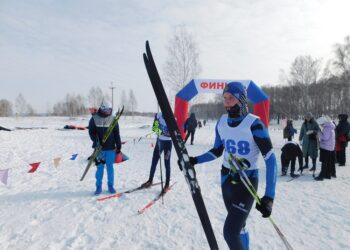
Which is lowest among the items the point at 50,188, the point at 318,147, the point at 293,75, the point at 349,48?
the point at 50,188

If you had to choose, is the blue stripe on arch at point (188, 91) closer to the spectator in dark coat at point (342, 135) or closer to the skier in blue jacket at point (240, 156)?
the spectator in dark coat at point (342, 135)

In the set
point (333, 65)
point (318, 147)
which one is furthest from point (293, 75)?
point (318, 147)

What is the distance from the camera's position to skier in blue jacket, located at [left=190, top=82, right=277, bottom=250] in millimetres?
2137

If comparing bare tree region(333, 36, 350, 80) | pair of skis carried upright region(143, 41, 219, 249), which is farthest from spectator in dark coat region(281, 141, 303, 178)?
bare tree region(333, 36, 350, 80)

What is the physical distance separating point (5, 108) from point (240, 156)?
109 metres

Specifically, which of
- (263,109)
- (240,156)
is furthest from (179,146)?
(263,109)

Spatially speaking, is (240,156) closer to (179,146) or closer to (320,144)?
(179,146)

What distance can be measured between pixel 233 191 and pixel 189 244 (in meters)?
1.33

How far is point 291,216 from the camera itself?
4.04 meters

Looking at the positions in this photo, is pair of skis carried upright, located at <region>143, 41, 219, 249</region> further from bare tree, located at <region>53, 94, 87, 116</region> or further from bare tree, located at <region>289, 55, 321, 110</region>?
bare tree, located at <region>53, 94, 87, 116</region>

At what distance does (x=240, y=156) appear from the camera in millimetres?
2338

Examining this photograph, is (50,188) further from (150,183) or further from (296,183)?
(296,183)

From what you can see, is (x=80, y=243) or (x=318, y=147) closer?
(x=80, y=243)

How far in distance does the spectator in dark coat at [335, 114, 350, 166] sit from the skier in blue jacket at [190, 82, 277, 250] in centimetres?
722
